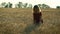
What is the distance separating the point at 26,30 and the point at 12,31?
578 millimetres

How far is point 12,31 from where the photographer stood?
9469 millimetres

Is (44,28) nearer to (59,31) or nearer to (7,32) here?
(59,31)

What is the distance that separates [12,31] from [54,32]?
1720 mm

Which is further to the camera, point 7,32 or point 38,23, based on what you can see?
point 38,23

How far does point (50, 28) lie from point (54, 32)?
69 cm

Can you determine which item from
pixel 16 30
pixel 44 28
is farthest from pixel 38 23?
pixel 16 30

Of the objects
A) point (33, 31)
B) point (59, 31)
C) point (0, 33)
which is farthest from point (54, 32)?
point (0, 33)

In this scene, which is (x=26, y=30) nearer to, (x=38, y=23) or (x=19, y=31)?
(x=19, y=31)

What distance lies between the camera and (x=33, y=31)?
9344 millimetres

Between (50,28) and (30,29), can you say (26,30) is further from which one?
(50,28)

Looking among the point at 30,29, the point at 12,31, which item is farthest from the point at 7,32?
the point at 30,29

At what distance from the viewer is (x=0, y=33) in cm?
920

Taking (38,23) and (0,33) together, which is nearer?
(0,33)

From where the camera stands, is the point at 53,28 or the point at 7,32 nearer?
the point at 7,32
